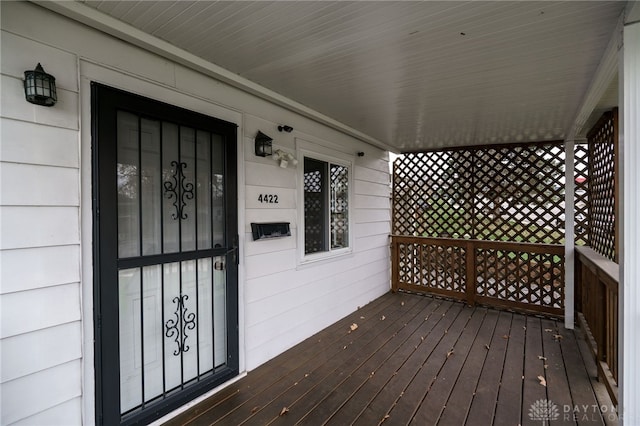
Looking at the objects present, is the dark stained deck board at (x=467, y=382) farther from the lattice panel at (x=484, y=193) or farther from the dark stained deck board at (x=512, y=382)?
the lattice panel at (x=484, y=193)

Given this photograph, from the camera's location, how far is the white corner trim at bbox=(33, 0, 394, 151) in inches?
59.2

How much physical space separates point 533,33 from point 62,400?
3.11 metres

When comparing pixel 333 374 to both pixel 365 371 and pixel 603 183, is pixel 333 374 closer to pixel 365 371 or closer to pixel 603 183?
pixel 365 371

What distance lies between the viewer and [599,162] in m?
3.22

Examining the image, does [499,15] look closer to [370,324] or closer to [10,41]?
[10,41]

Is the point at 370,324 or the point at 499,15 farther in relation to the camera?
the point at 370,324

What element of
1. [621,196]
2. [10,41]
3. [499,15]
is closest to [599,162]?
[621,196]

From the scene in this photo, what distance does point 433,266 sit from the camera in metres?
4.75

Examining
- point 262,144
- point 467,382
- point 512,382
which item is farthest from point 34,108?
point 512,382

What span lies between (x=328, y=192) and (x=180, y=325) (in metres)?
2.16

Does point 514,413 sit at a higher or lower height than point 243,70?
lower

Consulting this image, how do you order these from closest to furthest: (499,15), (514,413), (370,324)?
1. (499,15)
2. (514,413)
3. (370,324)

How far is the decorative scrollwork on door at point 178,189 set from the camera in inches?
79.9

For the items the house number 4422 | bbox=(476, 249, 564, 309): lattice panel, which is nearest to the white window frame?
the house number 4422
